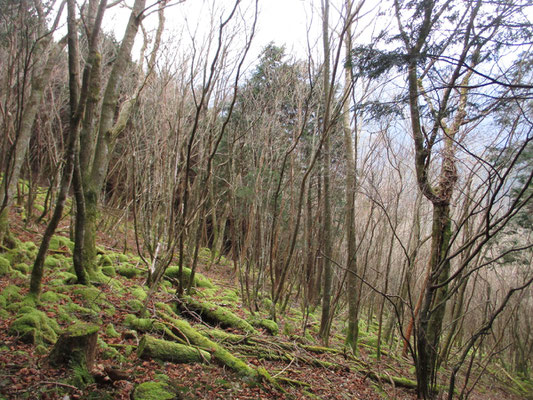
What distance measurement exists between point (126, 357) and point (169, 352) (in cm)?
46

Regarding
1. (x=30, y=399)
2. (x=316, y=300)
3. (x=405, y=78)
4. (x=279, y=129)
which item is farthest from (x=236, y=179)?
(x=30, y=399)

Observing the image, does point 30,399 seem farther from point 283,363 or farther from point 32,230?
point 32,230

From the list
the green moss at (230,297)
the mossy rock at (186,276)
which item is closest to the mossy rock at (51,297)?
the mossy rock at (186,276)

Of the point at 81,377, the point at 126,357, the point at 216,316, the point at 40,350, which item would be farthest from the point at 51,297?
the point at 216,316

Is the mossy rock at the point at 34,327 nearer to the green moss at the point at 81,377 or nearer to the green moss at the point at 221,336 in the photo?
the green moss at the point at 81,377

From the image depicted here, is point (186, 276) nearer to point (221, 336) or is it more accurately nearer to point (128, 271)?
point (128, 271)

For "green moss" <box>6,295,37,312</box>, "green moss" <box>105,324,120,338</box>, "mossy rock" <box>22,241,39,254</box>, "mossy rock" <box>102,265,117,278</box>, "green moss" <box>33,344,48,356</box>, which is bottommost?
"green moss" <box>105,324,120,338</box>

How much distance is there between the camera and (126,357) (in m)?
3.41

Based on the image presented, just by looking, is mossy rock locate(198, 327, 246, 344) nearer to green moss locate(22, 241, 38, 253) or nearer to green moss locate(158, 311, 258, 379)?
green moss locate(158, 311, 258, 379)

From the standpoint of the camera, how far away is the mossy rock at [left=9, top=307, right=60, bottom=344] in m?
3.05

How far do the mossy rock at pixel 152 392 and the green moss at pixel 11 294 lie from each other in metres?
1.96

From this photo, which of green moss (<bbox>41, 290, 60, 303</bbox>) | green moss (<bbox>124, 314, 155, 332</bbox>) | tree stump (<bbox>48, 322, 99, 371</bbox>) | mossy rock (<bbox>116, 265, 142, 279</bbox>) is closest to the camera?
tree stump (<bbox>48, 322, 99, 371</bbox>)

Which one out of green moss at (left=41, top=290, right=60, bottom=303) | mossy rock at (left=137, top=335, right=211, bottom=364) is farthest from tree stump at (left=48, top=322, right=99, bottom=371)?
green moss at (left=41, top=290, right=60, bottom=303)

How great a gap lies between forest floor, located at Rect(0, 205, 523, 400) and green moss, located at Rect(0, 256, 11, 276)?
0.14ft
